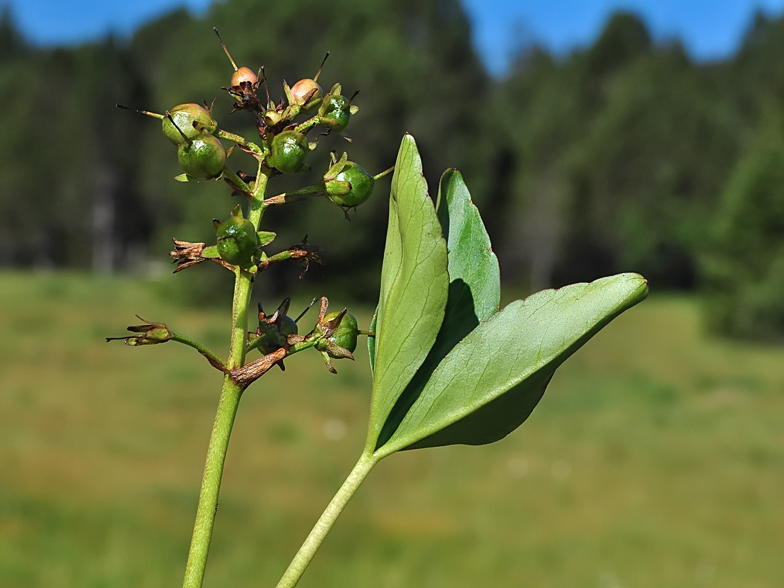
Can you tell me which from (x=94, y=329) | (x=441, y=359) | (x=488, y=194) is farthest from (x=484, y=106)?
(x=441, y=359)

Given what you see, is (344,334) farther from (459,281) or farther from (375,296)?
(375,296)

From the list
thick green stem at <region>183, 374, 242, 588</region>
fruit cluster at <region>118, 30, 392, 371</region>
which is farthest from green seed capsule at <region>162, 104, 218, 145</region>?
thick green stem at <region>183, 374, 242, 588</region>

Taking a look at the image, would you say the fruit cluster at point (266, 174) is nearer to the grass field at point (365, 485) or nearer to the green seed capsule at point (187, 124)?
the green seed capsule at point (187, 124)

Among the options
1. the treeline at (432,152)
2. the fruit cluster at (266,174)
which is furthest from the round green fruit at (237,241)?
the treeline at (432,152)

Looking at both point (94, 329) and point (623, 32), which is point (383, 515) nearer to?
point (94, 329)

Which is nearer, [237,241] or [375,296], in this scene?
[237,241]

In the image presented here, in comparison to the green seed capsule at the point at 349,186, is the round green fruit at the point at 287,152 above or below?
above

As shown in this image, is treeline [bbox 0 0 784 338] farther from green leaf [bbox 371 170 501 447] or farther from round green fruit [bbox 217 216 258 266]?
round green fruit [bbox 217 216 258 266]

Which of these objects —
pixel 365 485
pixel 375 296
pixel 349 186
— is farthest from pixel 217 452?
pixel 375 296
